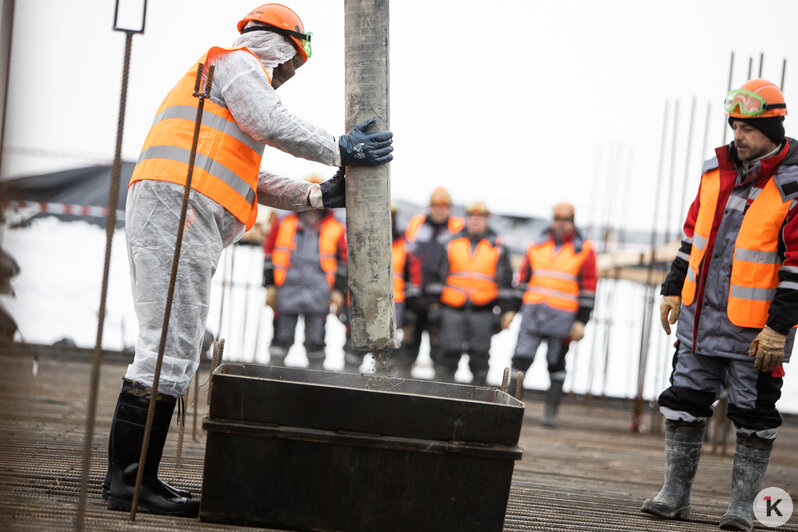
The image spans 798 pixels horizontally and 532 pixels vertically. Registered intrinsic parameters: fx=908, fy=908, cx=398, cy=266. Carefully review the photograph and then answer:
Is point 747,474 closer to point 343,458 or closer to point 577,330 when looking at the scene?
point 343,458

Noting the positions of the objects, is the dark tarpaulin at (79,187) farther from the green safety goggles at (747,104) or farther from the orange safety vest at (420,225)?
the green safety goggles at (747,104)

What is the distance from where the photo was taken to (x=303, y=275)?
8492mm

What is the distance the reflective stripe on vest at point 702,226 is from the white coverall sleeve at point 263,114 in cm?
175

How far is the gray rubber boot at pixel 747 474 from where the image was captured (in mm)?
3805

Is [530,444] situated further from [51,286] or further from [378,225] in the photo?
[51,286]

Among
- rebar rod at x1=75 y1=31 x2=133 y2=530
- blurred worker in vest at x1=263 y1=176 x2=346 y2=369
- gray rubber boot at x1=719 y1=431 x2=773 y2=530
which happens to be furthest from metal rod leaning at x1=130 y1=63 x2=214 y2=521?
blurred worker in vest at x1=263 y1=176 x2=346 y2=369

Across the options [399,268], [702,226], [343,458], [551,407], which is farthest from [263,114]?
[399,268]

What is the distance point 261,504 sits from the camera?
2.87 metres

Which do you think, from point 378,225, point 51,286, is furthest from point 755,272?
point 51,286

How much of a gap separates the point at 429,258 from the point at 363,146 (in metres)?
6.04

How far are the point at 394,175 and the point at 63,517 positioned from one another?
9984 millimetres

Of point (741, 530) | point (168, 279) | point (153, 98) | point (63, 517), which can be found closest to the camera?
point (63, 517)

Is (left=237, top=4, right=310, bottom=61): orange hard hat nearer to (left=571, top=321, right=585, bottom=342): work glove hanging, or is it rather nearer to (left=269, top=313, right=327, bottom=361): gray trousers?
(left=269, top=313, right=327, bottom=361): gray trousers

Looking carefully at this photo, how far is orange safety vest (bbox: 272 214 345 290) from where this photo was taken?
8.60 metres
